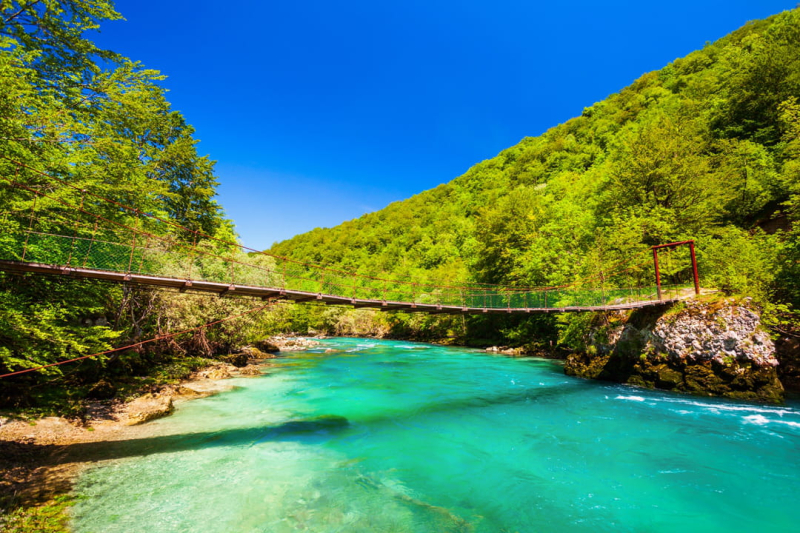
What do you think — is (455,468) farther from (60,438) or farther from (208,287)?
(60,438)

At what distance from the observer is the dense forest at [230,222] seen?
6.55m

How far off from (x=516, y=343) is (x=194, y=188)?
79.0 ft

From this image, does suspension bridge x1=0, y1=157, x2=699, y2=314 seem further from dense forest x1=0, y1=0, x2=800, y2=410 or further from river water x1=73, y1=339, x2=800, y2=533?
river water x1=73, y1=339, x2=800, y2=533

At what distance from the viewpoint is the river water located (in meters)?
4.35

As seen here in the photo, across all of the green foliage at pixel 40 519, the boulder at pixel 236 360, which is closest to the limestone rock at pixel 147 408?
the green foliage at pixel 40 519

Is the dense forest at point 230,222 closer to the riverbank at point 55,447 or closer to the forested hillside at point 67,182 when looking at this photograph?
the forested hillside at point 67,182

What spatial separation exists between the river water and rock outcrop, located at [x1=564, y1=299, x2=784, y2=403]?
818mm

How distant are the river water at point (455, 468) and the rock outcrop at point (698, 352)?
82cm

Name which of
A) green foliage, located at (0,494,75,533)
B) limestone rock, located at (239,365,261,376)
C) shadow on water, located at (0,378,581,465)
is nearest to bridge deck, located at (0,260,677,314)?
shadow on water, located at (0,378,581,465)

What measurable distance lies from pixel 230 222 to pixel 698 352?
89.4 ft

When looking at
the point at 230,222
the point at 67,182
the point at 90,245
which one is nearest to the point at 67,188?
the point at 67,182

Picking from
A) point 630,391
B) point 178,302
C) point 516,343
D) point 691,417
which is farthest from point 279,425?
point 516,343

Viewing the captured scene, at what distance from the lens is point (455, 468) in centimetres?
589

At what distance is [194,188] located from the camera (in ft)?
71.7
